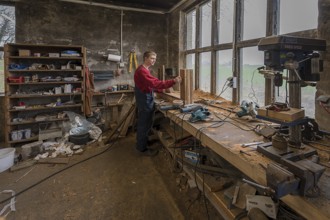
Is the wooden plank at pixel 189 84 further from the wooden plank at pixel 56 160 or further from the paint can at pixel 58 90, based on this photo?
the paint can at pixel 58 90

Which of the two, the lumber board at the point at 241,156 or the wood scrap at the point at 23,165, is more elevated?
the lumber board at the point at 241,156

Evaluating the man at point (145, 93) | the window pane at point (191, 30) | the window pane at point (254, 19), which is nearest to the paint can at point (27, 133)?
the man at point (145, 93)

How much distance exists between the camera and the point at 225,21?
9.96ft

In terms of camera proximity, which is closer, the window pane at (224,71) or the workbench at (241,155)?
the workbench at (241,155)

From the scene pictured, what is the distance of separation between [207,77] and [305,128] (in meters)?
2.44

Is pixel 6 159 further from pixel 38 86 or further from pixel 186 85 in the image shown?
pixel 186 85

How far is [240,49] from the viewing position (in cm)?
268

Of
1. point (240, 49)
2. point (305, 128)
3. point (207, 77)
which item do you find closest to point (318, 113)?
point (305, 128)

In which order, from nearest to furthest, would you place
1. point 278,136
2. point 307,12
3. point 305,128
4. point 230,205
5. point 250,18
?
point 278,136 < point 305,128 < point 230,205 < point 307,12 < point 250,18

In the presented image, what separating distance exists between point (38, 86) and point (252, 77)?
3863 mm

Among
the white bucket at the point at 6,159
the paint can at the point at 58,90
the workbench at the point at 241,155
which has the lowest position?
the white bucket at the point at 6,159

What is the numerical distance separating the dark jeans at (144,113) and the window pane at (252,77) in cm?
136

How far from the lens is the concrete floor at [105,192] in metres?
2.01

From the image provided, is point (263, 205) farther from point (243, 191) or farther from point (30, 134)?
point (30, 134)
